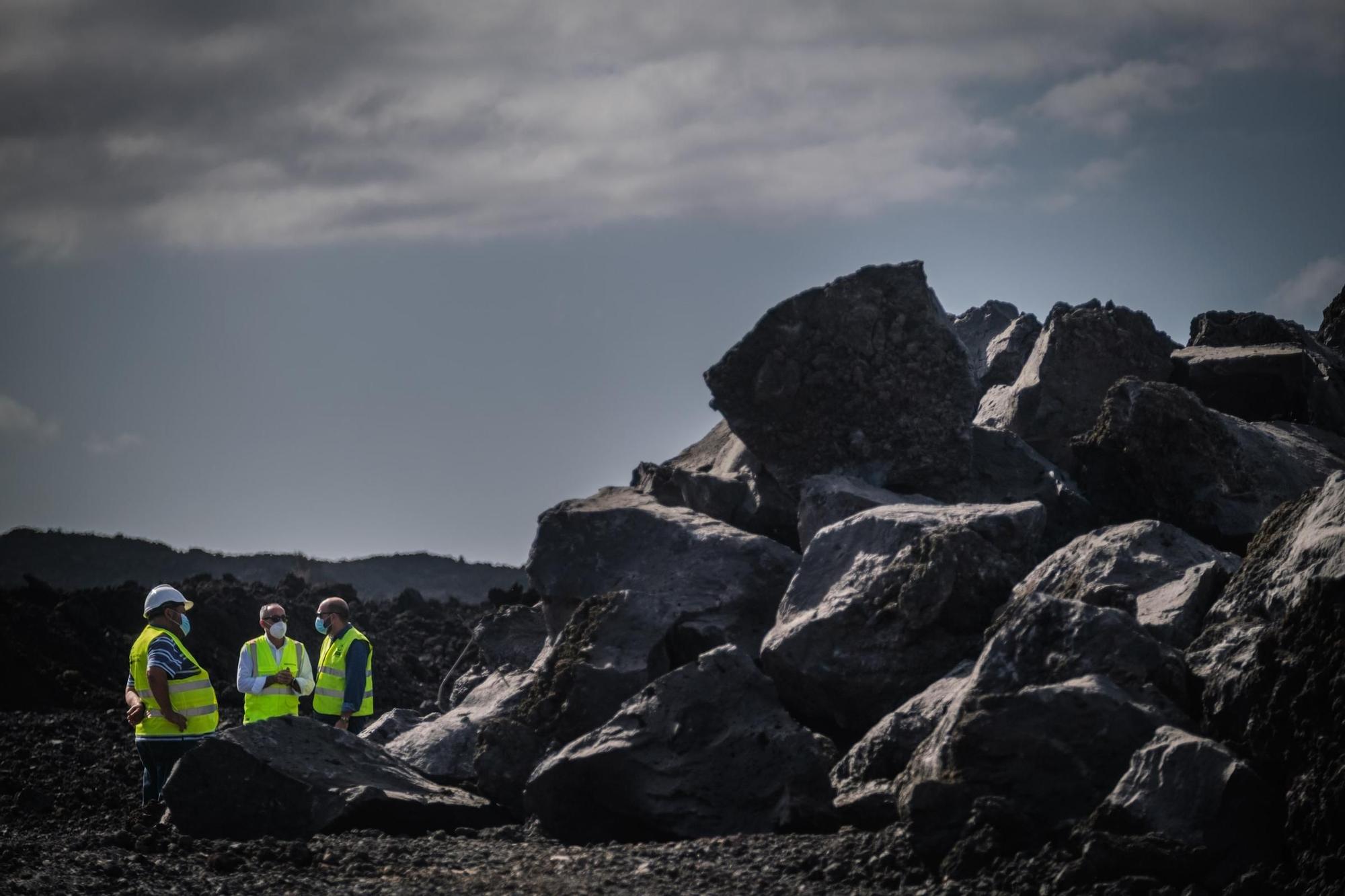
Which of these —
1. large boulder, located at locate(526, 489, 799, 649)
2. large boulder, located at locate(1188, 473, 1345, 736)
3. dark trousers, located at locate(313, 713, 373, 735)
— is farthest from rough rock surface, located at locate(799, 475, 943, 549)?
dark trousers, located at locate(313, 713, 373, 735)

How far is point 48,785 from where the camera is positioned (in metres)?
13.2

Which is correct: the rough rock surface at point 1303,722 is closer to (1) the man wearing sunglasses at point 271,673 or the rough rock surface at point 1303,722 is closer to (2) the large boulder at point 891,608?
(2) the large boulder at point 891,608

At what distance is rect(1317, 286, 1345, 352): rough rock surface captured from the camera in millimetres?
17812

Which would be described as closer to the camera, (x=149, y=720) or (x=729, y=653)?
(x=729, y=653)

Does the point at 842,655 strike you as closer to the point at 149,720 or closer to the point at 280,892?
the point at 280,892

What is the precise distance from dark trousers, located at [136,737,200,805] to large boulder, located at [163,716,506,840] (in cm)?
132

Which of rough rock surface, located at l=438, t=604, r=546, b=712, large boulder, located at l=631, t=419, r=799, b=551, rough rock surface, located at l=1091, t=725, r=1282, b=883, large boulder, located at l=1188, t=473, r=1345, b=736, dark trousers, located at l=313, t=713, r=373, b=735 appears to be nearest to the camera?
rough rock surface, located at l=1091, t=725, r=1282, b=883

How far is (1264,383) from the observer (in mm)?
15172

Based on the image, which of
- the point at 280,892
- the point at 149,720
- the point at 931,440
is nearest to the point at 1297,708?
the point at 280,892

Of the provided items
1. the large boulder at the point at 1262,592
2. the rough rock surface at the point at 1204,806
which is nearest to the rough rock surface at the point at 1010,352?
the large boulder at the point at 1262,592

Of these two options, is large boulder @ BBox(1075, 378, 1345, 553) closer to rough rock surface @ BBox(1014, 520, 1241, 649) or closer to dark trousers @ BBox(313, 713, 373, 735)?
rough rock surface @ BBox(1014, 520, 1241, 649)

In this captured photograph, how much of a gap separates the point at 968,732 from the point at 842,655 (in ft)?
8.78

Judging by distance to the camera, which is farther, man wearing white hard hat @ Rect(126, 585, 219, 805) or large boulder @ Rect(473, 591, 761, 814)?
man wearing white hard hat @ Rect(126, 585, 219, 805)

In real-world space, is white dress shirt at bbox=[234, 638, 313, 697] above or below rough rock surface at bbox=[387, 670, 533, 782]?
above
